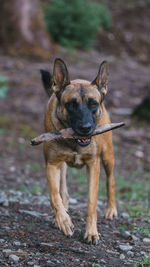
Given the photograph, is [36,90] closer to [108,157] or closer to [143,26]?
[108,157]

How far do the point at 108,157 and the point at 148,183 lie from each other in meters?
2.53

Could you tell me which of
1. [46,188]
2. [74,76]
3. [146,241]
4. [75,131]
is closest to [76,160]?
[75,131]

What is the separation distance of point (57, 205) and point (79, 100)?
108 centimetres

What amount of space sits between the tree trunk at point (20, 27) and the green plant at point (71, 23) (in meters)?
3.52

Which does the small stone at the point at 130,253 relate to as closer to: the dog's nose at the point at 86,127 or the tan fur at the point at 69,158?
the tan fur at the point at 69,158

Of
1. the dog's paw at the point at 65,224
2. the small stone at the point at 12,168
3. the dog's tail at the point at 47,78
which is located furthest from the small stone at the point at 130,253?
the small stone at the point at 12,168

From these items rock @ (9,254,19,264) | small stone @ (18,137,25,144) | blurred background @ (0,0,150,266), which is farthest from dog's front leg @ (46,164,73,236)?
small stone @ (18,137,25,144)

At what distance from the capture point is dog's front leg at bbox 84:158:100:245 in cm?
445

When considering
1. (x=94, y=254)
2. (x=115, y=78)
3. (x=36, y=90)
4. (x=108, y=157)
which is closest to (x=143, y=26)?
(x=115, y=78)

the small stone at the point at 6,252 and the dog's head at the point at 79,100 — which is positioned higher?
the dog's head at the point at 79,100

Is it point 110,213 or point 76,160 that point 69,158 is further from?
point 110,213

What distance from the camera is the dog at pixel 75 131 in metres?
4.39

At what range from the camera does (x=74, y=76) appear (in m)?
14.5

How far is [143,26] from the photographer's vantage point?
2719 cm
